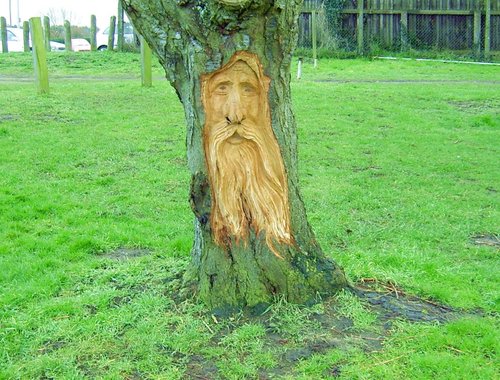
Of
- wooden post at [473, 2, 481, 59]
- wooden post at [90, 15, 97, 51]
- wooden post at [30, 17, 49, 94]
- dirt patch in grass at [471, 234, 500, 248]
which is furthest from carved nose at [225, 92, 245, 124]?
wooden post at [90, 15, 97, 51]

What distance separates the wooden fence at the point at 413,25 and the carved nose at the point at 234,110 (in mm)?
19289

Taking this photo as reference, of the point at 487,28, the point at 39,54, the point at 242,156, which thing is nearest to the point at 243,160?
the point at 242,156

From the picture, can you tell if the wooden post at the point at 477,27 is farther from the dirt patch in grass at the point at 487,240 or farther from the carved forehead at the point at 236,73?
the carved forehead at the point at 236,73

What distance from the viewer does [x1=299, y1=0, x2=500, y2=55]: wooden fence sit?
74.0ft

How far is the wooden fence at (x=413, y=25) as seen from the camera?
22.5 metres

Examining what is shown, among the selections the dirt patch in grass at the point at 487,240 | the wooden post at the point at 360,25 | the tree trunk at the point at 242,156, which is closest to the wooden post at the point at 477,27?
the wooden post at the point at 360,25

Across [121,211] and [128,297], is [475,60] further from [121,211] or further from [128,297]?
[128,297]

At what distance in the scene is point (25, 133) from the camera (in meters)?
10.1

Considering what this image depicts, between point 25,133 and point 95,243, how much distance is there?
4.46 m

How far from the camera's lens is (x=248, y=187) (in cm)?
441

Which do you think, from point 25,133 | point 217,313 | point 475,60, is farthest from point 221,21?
point 475,60

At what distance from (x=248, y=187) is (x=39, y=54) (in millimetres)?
9277

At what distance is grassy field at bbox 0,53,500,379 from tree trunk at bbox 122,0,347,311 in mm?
231

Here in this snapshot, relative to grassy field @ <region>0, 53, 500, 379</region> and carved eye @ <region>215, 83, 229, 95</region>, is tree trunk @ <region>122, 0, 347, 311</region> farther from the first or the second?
grassy field @ <region>0, 53, 500, 379</region>
